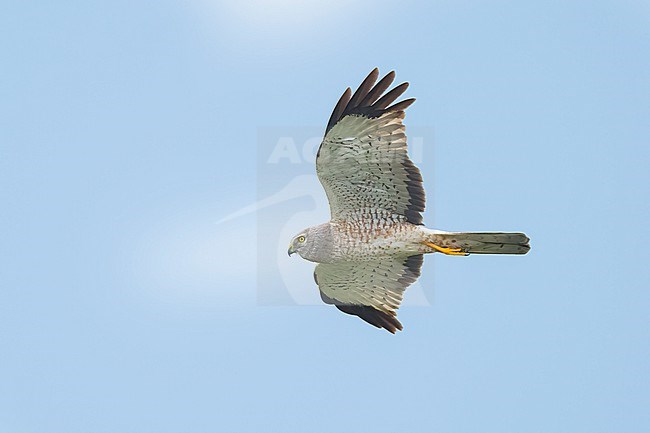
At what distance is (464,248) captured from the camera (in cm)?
1370

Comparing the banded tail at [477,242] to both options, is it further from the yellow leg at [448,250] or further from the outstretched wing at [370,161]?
the outstretched wing at [370,161]

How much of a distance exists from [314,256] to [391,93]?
2.47 metres

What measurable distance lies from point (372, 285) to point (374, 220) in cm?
125

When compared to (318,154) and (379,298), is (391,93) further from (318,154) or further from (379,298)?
(379,298)

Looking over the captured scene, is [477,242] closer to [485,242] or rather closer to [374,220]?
[485,242]

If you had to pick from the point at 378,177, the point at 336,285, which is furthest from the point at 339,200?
the point at 336,285

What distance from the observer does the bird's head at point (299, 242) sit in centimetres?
1427

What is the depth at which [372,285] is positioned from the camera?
14977 millimetres

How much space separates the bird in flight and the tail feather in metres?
0.01

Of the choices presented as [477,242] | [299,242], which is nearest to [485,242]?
[477,242]

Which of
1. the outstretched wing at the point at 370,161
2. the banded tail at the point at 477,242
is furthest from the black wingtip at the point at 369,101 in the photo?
the banded tail at the point at 477,242

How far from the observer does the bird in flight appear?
43.3 feet

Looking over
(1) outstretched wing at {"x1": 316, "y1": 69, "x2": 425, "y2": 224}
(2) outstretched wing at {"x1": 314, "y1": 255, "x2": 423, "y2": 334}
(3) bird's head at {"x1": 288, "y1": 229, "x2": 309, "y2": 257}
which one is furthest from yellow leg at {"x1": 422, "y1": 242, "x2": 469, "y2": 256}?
(3) bird's head at {"x1": 288, "y1": 229, "x2": 309, "y2": 257}

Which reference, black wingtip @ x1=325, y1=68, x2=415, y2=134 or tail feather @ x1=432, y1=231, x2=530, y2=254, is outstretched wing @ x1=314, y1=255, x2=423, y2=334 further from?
black wingtip @ x1=325, y1=68, x2=415, y2=134
